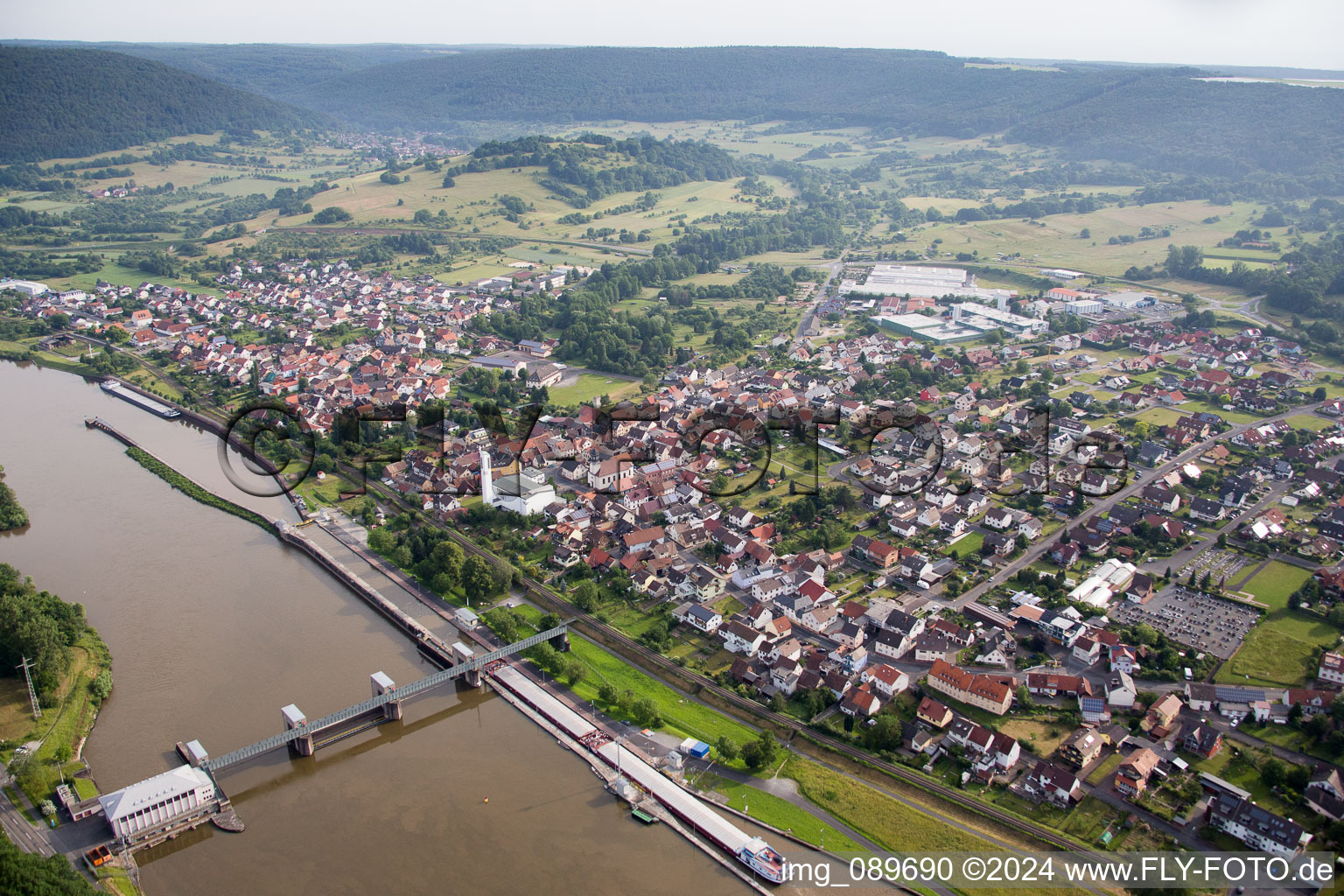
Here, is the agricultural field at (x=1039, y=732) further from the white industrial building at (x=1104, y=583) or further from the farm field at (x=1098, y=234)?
the farm field at (x=1098, y=234)

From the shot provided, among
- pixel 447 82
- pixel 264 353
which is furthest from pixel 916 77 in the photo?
pixel 264 353

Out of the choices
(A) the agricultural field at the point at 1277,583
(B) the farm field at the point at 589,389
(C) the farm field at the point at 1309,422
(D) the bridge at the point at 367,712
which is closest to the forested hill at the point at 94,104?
(B) the farm field at the point at 589,389

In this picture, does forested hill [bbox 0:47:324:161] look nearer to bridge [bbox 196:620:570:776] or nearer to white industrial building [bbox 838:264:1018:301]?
white industrial building [bbox 838:264:1018:301]

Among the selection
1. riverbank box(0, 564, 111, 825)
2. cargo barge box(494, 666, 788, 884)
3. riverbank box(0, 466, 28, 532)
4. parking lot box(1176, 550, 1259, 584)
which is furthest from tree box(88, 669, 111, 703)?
parking lot box(1176, 550, 1259, 584)

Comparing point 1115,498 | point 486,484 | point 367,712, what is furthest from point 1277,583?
point 367,712

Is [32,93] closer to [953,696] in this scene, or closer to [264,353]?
[264,353]

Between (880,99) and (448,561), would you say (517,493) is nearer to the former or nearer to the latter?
(448,561)
